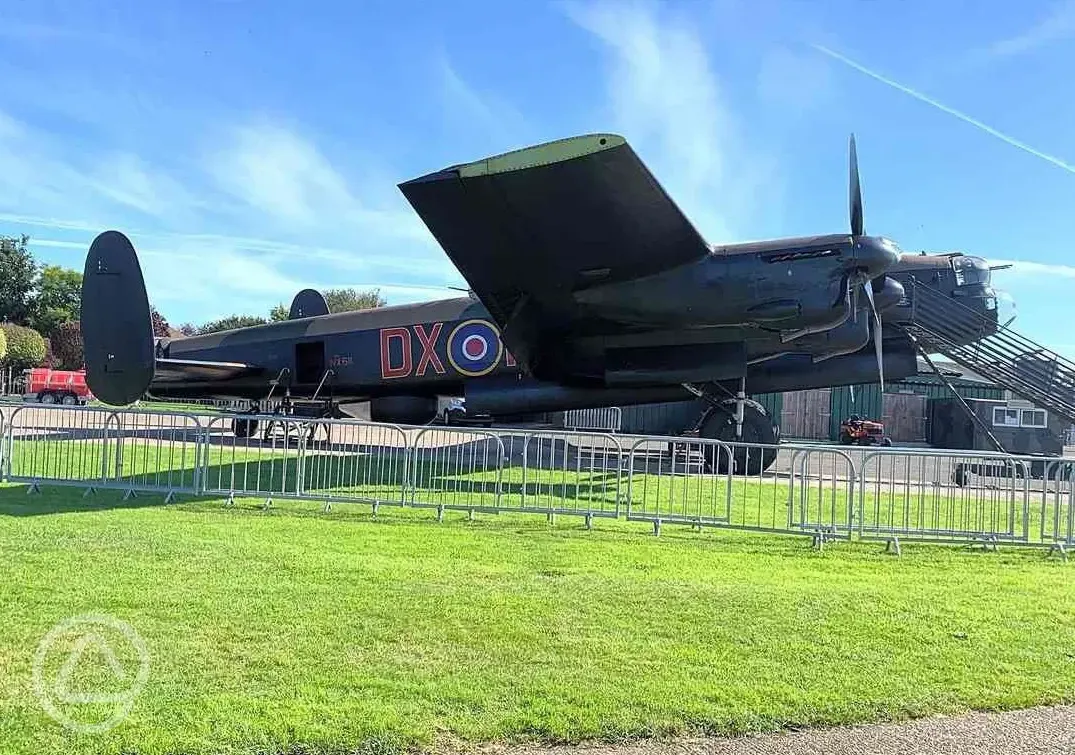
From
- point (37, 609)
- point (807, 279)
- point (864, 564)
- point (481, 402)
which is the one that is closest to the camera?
point (37, 609)

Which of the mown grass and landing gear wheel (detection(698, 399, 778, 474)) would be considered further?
landing gear wheel (detection(698, 399, 778, 474))

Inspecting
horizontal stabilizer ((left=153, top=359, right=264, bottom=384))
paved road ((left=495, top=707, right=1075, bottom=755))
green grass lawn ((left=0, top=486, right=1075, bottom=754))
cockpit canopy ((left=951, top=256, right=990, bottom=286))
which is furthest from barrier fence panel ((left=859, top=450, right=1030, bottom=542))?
horizontal stabilizer ((left=153, top=359, right=264, bottom=384))

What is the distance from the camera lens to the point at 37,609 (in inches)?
191

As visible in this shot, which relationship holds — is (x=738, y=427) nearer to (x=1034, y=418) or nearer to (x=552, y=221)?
(x=552, y=221)

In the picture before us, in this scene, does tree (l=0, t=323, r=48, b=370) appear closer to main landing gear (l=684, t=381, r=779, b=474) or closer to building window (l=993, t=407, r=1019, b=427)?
main landing gear (l=684, t=381, r=779, b=474)

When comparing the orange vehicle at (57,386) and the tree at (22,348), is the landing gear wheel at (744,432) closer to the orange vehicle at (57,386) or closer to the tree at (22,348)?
the orange vehicle at (57,386)

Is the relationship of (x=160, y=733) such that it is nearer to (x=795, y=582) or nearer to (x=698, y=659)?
(x=698, y=659)

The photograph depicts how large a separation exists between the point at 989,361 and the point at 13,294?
3160 inches

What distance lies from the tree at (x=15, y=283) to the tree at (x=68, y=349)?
29.7 feet

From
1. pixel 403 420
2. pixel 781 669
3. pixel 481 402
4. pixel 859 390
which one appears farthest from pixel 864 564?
pixel 859 390

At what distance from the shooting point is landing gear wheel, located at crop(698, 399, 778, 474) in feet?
Answer: 47.7

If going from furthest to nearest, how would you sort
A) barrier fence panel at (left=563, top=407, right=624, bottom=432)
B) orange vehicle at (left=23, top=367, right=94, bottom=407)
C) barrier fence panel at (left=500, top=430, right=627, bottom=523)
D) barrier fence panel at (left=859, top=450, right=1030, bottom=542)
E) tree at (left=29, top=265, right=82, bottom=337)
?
tree at (left=29, top=265, right=82, bottom=337), orange vehicle at (left=23, top=367, right=94, bottom=407), barrier fence panel at (left=563, top=407, right=624, bottom=432), barrier fence panel at (left=500, top=430, right=627, bottom=523), barrier fence panel at (left=859, top=450, right=1030, bottom=542)

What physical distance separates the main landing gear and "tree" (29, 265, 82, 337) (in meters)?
71.0
